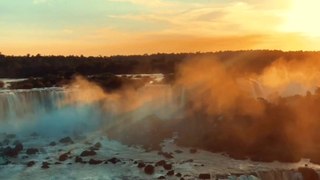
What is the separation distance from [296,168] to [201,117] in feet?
39.0

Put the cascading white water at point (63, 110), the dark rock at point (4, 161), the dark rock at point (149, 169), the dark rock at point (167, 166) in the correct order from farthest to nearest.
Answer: the cascading white water at point (63, 110) → the dark rock at point (4, 161) → the dark rock at point (167, 166) → the dark rock at point (149, 169)

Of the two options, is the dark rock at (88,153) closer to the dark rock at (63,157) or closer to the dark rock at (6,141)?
the dark rock at (63,157)

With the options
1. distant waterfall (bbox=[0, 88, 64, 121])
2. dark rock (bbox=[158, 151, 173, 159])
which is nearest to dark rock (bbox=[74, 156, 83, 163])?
dark rock (bbox=[158, 151, 173, 159])

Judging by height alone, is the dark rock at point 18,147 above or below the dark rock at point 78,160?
above

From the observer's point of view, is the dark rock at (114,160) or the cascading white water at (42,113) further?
the cascading white water at (42,113)

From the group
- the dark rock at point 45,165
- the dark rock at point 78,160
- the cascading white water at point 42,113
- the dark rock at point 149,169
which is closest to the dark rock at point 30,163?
the dark rock at point 45,165

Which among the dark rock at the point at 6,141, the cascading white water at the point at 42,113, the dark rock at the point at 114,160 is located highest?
the cascading white water at the point at 42,113

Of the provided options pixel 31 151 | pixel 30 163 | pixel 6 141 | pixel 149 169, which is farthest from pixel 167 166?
pixel 6 141

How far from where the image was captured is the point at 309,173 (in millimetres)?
29875

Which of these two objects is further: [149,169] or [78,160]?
[78,160]

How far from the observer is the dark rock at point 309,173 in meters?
29.8

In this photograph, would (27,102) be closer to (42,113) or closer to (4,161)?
(42,113)

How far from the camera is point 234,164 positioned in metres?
32.7

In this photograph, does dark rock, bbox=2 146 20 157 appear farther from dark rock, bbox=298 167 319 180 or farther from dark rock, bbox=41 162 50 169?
dark rock, bbox=298 167 319 180
